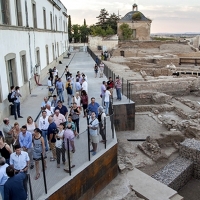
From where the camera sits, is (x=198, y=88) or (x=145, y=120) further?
(x=198, y=88)

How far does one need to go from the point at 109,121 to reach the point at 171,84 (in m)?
15.4

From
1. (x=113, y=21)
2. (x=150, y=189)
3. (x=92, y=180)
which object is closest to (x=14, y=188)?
(x=92, y=180)

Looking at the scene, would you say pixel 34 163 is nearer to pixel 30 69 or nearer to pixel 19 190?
pixel 19 190

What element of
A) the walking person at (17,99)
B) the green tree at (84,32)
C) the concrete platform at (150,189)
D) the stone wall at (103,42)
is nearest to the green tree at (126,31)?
the stone wall at (103,42)

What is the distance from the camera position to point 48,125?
8.34 m

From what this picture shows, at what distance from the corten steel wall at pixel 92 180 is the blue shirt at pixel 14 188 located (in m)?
1.30

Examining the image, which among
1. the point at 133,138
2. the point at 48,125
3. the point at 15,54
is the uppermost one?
the point at 15,54

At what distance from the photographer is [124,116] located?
14375 millimetres

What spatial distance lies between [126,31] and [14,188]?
51.9 meters

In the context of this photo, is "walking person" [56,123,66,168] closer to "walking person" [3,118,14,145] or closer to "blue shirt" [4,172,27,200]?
"walking person" [3,118,14,145]

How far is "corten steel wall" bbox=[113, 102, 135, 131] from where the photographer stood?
14078 millimetres

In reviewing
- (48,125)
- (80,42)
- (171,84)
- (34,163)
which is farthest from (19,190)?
(80,42)

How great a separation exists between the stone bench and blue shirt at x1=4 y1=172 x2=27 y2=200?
19.7 feet

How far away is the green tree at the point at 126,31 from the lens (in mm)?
54034
